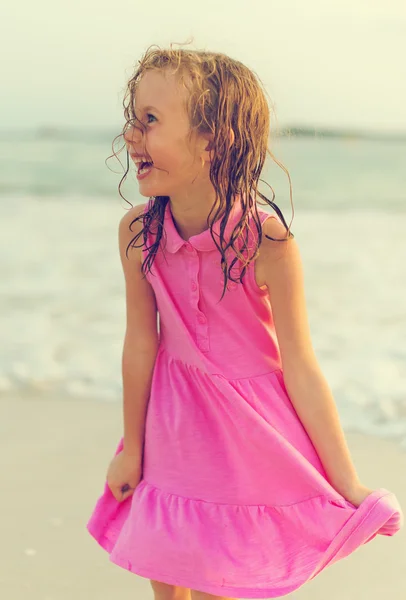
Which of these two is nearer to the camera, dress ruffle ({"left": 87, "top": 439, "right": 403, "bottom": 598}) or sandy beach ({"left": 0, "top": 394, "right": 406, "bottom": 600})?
dress ruffle ({"left": 87, "top": 439, "right": 403, "bottom": 598})

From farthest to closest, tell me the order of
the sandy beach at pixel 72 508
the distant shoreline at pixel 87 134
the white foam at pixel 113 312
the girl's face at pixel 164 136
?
the distant shoreline at pixel 87 134, the white foam at pixel 113 312, the sandy beach at pixel 72 508, the girl's face at pixel 164 136

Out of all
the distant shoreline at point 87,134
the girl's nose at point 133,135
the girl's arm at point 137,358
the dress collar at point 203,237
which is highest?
the girl's nose at point 133,135

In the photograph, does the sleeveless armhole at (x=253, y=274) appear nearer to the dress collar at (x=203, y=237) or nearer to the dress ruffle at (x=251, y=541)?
the dress collar at (x=203, y=237)

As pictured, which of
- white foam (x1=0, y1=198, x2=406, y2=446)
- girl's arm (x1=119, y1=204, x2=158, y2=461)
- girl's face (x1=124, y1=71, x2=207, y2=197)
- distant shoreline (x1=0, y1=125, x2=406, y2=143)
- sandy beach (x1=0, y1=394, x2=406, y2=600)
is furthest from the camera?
Answer: distant shoreline (x1=0, y1=125, x2=406, y2=143)

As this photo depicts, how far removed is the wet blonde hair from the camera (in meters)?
1.70

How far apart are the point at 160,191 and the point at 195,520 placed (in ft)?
2.28

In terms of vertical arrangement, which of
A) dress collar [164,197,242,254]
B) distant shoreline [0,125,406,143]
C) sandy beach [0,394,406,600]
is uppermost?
dress collar [164,197,242,254]

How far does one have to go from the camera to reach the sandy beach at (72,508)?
2508mm

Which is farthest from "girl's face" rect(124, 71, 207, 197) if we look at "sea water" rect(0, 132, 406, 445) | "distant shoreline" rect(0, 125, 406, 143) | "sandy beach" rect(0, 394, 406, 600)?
"distant shoreline" rect(0, 125, 406, 143)

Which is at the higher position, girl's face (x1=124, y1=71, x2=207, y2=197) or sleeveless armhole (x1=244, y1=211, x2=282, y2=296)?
girl's face (x1=124, y1=71, x2=207, y2=197)

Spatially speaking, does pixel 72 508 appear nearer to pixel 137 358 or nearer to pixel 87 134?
pixel 137 358

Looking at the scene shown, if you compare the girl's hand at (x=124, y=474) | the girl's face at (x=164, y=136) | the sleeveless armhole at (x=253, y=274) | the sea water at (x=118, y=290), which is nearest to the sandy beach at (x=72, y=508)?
the sea water at (x=118, y=290)

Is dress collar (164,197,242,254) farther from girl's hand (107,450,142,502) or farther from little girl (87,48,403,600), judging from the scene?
girl's hand (107,450,142,502)

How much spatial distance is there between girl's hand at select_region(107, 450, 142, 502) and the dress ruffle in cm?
15
